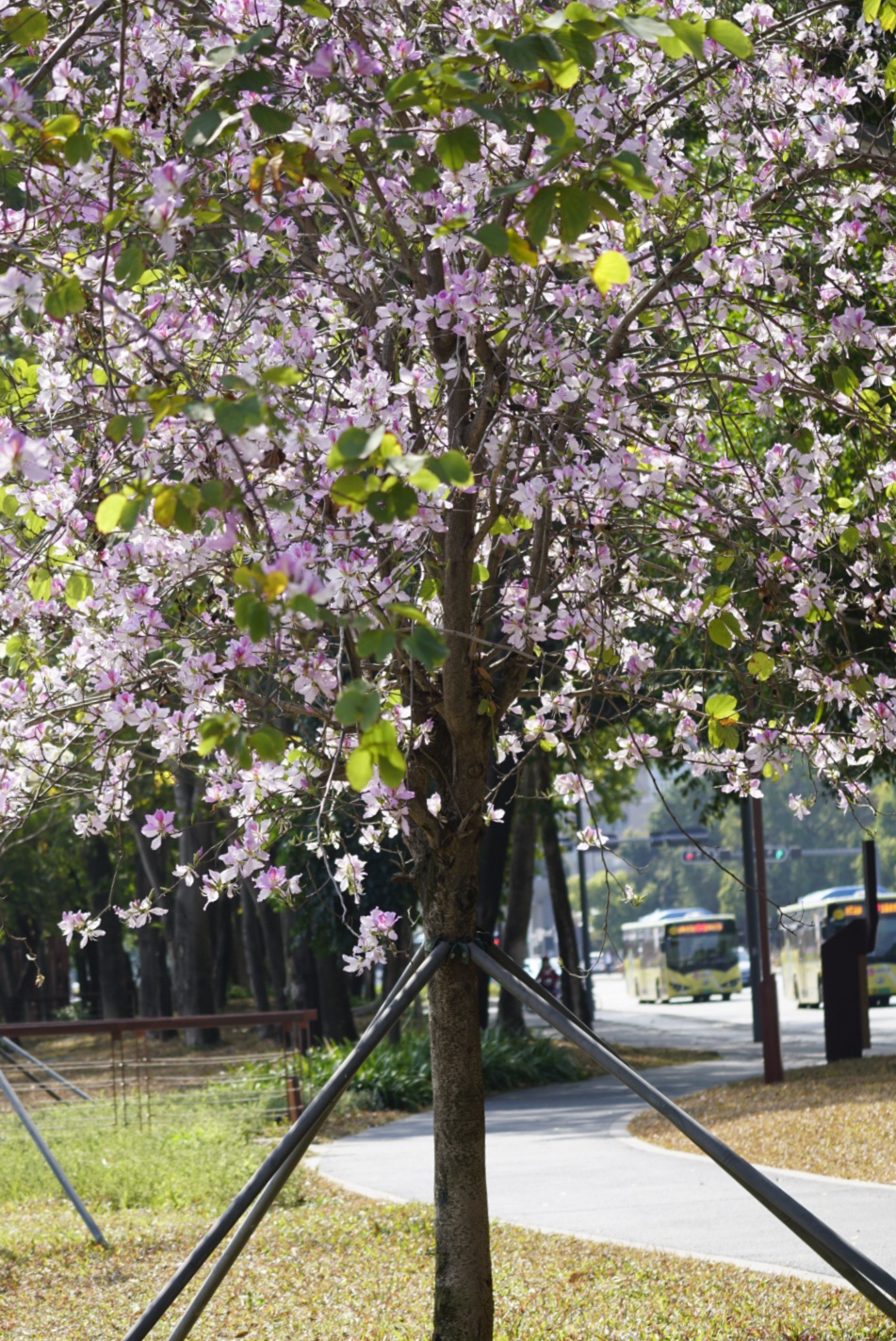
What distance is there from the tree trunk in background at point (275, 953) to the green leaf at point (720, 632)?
79.4 ft

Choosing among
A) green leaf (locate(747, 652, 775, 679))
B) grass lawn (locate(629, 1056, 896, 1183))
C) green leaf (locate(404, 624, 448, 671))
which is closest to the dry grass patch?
green leaf (locate(747, 652, 775, 679))

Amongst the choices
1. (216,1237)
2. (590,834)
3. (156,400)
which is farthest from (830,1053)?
(156,400)

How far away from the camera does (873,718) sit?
607cm

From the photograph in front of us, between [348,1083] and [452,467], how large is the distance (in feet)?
10.4

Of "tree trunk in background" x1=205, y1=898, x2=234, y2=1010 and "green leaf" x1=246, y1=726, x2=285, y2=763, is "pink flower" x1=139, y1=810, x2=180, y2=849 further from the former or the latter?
"tree trunk in background" x1=205, y1=898, x2=234, y2=1010

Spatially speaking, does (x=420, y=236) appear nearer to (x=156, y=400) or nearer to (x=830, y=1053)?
(x=156, y=400)

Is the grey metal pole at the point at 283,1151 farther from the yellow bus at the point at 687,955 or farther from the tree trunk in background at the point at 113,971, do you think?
the yellow bus at the point at 687,955

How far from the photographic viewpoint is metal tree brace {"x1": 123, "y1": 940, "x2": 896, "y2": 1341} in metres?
5.10

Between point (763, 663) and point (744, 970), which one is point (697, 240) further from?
point (744, 970)

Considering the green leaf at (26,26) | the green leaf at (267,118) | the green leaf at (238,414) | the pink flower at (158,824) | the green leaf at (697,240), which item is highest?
the green leaf at (26,26)

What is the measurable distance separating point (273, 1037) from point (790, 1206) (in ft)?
80.6

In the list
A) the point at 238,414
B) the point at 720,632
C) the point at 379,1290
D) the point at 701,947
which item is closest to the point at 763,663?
the point at 720,632

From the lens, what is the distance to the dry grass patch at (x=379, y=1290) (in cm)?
667

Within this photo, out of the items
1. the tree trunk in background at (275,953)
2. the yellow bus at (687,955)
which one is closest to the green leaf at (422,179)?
the tree trunk in background at (275,953)
